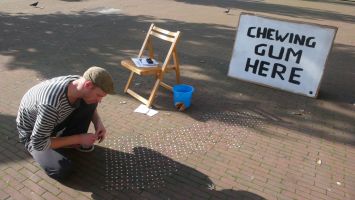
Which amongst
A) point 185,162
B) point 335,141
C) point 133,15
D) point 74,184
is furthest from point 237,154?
point 133,15

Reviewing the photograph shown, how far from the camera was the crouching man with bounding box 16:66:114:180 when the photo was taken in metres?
3.03

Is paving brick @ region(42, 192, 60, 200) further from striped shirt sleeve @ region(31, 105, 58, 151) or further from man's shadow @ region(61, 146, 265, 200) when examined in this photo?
striped shirt sleeve @ region(31, 105, 58, 151)

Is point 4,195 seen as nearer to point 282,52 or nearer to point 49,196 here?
point 49,196

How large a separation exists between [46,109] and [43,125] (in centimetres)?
14

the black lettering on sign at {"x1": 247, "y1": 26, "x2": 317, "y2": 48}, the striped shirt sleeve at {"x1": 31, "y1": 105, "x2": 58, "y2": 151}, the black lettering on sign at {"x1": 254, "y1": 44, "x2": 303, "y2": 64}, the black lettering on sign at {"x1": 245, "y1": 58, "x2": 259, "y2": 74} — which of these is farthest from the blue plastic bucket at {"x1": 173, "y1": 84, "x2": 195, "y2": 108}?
the striped shirt sleeve at {"x1": 31, "y1": 105, "x2": 58, "y2": 151}

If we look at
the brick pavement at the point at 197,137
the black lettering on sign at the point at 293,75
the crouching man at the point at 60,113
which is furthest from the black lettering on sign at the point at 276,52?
the crouching man at the point at 60,113

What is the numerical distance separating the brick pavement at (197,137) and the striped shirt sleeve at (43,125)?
0.56 m

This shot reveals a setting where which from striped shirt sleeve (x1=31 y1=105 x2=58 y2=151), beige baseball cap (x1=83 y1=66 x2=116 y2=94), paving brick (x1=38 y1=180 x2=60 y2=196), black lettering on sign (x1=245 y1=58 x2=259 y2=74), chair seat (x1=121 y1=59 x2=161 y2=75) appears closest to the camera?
beige baseball cap (x1=83 y1=66 x2=116 y2=94)

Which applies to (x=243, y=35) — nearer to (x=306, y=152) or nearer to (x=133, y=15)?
(x=306, y=152)

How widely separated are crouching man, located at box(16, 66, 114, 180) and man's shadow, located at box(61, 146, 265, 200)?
31 cm

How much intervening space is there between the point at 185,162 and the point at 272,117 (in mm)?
1858

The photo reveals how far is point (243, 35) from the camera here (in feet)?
20.6

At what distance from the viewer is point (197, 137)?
4.48 metres

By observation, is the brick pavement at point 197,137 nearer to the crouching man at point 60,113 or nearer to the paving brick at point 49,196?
the paving brick at point 49,196
